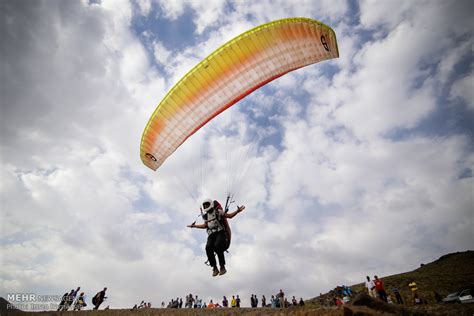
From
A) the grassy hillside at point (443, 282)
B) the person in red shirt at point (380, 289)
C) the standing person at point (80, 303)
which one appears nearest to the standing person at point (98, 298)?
the standing person at point (80, 303)

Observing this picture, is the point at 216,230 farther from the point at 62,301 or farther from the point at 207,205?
the point at 62,301

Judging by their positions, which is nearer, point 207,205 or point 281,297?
point 207,205

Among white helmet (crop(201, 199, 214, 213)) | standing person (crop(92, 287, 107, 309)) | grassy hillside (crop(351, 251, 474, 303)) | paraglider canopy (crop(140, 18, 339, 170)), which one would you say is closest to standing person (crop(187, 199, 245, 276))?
white helmet (crop(201, 199, 214, 213))

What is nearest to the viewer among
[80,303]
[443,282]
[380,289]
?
[380,289]

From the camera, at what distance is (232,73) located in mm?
11328

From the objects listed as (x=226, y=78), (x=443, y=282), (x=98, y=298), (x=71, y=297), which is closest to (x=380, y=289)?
(x=226, y=78)

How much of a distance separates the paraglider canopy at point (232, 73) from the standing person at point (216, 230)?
3804 millimetres

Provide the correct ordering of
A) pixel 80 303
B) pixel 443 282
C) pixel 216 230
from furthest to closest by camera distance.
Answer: pixel 443 282 < pixel 80 303 < pixel 216 230

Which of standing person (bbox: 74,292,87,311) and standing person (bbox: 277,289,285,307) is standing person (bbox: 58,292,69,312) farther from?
standing person (bbox: 277,289,285,307)

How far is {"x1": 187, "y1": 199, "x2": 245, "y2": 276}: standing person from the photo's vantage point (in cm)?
1052

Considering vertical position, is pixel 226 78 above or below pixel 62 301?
above

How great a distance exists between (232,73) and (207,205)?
18.5 ft

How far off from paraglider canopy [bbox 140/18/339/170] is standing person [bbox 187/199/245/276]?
3.80 metres

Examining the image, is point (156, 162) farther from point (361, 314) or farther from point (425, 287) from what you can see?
point (425, 287)
